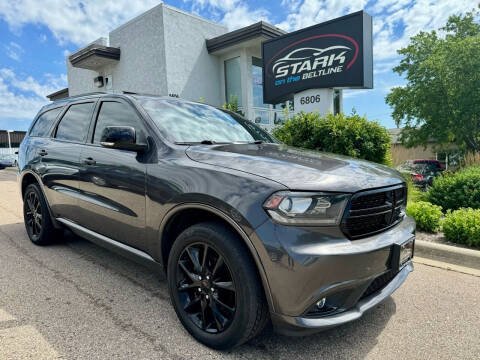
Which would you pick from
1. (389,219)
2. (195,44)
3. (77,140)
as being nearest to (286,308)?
(389,219)

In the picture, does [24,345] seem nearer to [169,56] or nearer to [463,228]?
[463,228]

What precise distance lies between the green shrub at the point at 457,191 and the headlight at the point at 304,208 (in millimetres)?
4457

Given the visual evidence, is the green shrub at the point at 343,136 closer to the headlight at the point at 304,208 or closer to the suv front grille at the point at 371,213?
the suv front grille at the point at 371,213

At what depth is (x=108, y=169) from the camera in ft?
9.55

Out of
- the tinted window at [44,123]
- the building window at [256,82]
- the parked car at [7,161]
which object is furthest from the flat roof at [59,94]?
the tinted window at [44,123]

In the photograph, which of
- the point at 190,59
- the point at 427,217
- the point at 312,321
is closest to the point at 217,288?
the point at 312,321

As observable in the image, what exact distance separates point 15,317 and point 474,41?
97.0 feet

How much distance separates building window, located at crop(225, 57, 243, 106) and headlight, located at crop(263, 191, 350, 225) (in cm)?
1299

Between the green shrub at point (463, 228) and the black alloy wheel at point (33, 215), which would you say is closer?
the green shrub at point (463, 228)

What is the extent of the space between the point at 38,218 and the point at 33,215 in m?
0.18

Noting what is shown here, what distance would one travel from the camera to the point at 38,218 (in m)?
4.29

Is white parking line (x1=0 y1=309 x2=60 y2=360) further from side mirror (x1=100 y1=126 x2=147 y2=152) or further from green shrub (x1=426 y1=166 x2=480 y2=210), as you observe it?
green shrub (x1=426 y1=166 x2=480 y2=210)

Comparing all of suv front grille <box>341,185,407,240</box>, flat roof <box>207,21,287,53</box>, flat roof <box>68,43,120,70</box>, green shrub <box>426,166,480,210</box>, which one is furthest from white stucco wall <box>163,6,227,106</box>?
suv front grille <box>341,185,407,240</box>

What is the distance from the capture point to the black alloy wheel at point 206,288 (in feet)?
6.88
